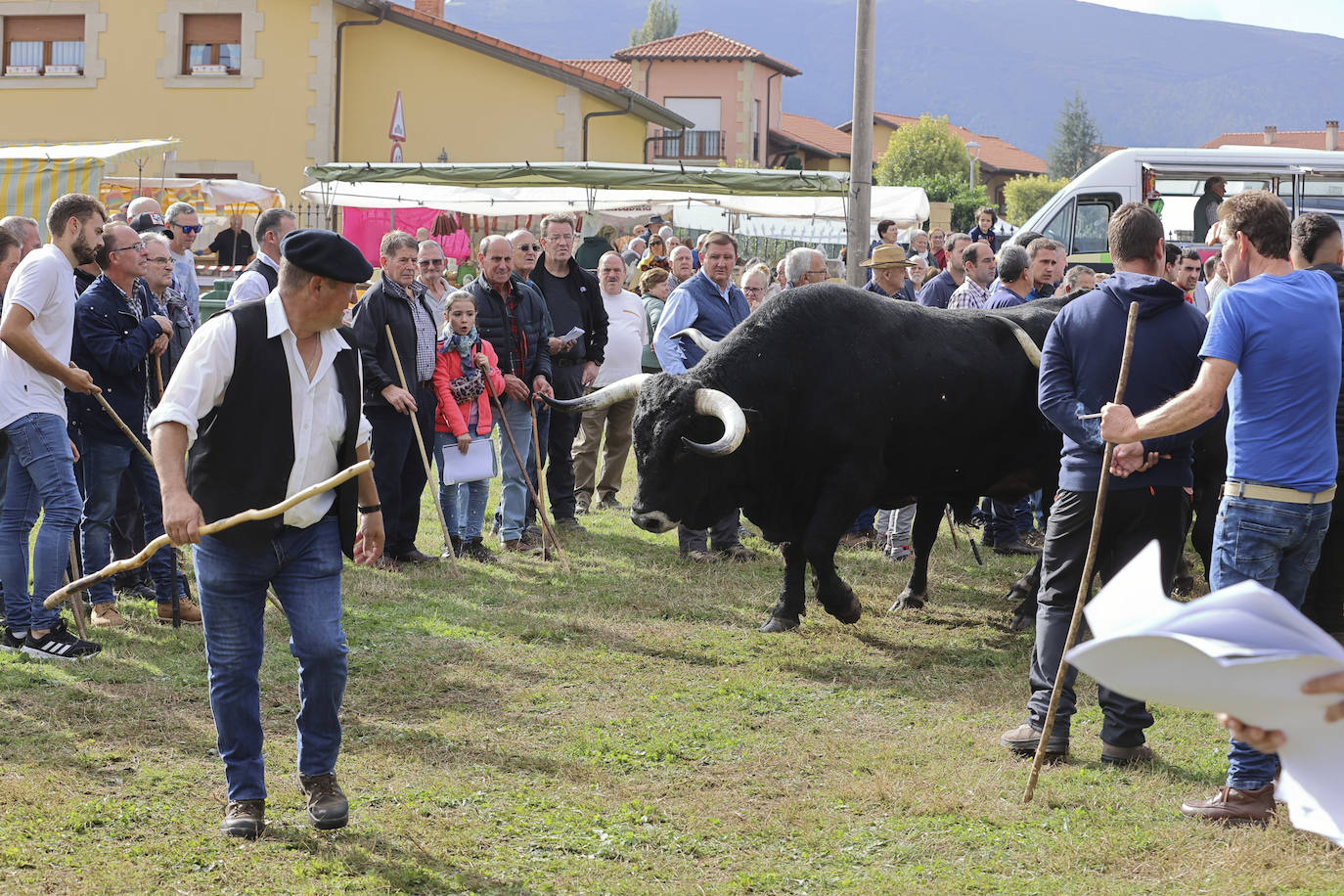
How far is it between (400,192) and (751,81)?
42.1 m

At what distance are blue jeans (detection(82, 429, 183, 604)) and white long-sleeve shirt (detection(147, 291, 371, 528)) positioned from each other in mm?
2900

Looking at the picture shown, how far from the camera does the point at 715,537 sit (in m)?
9.70

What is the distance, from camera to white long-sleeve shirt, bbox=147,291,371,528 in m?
4.29

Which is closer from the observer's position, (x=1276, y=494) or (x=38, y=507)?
(x=1276, y=494)

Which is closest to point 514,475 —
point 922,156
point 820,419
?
point 820,419

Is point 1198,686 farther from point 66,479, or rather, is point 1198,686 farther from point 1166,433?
point 66,479

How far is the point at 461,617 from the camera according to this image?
7820mm

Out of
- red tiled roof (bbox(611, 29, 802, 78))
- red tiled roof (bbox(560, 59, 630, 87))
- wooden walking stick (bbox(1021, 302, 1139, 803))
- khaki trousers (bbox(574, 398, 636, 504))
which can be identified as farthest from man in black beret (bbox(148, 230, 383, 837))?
red tiled roof (bbox(560, 59, 630, 87))

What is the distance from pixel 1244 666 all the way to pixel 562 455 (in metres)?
8.44

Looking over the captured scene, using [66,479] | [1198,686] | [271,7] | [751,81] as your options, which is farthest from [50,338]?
[751,81]

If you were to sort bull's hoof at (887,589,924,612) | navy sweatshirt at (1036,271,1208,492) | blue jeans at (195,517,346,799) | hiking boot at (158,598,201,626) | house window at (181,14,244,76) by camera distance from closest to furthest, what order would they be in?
blue jeans at (195,517,346,799)
navy sweatshirt at (1036,271,1208,492)
hiking boot at (158,598,201,626)
bull's hoof at (887,589,924,612)
house window at (181,14,244,76)

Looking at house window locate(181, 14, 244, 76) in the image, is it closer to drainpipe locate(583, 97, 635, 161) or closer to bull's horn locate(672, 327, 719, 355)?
drainpipe locate(583, 97, 635, 161)

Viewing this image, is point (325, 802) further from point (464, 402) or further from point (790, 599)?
point (464, 402)

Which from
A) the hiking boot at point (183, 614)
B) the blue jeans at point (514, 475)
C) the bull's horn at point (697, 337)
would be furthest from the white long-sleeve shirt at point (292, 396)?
the blue jeans at point (514, 475)
